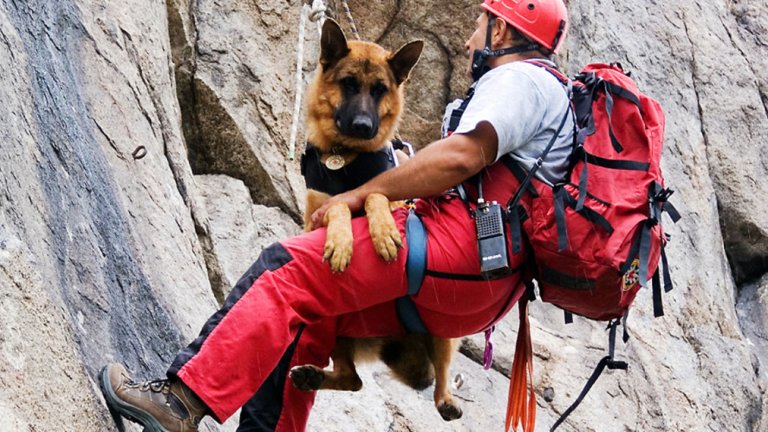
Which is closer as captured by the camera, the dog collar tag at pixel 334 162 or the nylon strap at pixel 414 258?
the nylon strap at pixel 414 258

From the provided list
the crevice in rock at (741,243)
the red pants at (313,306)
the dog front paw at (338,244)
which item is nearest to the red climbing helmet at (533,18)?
the red pants at (313,306)

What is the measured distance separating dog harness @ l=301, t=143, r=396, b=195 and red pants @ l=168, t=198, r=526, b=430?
945 millimetres

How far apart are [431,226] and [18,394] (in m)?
1.97

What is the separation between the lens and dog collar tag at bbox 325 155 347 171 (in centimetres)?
591

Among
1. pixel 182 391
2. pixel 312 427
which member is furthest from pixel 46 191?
pixel 312 427

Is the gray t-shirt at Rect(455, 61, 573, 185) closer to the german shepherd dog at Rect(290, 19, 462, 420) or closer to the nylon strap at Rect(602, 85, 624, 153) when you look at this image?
the nylon strap at Rect(602, 85, 624, 153)

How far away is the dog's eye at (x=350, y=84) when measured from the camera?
20.4 ft

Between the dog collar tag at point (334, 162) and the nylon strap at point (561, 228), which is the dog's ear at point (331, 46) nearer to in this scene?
the dog collar tag at point (334, 162)

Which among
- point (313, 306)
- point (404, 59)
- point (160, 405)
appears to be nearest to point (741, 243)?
point (404, 59)

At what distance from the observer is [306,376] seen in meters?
5.11

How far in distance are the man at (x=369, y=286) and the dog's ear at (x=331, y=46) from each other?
4.54ft

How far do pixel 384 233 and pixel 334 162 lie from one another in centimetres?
135

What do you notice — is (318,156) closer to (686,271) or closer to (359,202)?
(359,202)

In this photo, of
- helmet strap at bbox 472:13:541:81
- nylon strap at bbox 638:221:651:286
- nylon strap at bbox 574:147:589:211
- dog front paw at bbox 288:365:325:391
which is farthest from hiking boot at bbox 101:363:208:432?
helmet strap at bbox 472:13:541:81
